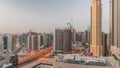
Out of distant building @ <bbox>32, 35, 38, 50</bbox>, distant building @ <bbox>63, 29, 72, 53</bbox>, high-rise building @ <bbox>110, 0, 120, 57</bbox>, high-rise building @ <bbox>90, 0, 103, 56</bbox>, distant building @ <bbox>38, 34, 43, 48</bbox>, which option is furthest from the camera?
distant building @ <bbox>38, 34, 43, 48</bbox>

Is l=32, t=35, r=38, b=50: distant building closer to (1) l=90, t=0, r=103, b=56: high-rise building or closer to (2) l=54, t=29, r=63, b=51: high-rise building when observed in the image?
(2) l=54, t=29, r=63, b=51: high-rise building

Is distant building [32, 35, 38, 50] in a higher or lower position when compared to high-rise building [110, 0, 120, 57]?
lower

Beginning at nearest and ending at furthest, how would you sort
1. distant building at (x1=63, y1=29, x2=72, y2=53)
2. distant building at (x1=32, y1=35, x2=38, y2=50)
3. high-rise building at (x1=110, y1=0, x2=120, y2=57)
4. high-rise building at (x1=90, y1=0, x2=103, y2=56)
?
high-rise building at (x1=110, y1=0, x2=120, y2=57) < high-rise building at (x1=90, y1=0, x2=103, y2=56) < distant building at (x1=63, y1=29, x2=72, y2=53) < distant building at (x1=32, y1=35, x2=38, y2=50)

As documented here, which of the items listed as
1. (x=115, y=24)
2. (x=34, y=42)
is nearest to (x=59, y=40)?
(x=34, y=42)

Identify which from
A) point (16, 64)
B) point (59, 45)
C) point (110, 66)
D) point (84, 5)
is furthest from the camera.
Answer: point (59, 45)

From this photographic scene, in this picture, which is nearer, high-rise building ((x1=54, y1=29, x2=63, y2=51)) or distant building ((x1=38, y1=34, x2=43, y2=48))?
high-rise building ((x1=54, y1=29, x2=63, y2=51))

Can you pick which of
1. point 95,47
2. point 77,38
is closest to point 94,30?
point 95,47

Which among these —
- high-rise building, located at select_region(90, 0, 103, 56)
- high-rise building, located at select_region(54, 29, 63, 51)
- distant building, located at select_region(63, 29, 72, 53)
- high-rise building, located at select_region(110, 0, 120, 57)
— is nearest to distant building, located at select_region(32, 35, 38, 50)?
high-rise building, located at select_region(54, 29, 63, 51)

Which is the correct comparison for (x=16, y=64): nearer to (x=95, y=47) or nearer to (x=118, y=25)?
(x=95, y=47)

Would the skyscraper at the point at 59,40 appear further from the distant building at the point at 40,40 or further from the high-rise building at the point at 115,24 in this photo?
the high-rise building at the point at 115,24
